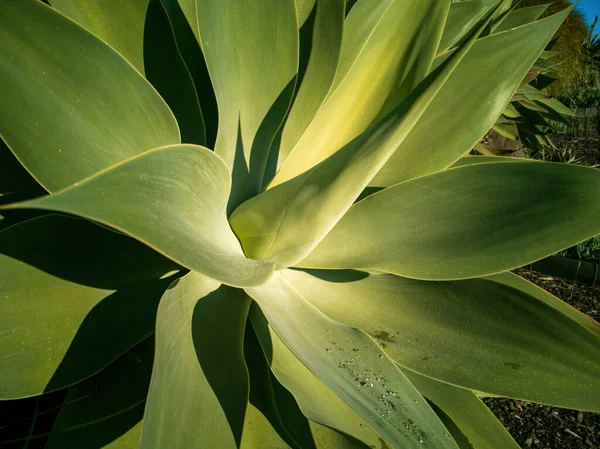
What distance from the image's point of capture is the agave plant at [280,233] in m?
0.62

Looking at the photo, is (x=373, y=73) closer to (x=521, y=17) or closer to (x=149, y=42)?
(x=149, y=42)

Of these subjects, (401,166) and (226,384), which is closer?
(226,384)

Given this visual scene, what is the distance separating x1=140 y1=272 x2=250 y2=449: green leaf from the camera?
1.92 feet

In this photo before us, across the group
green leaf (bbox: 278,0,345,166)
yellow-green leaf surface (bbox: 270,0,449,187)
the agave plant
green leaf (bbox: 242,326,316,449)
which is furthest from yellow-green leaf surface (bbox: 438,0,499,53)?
green leaf (bbox: 242,326,316,449)

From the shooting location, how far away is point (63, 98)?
629mm

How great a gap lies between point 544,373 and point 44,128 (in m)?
0.70

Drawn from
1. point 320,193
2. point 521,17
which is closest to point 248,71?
point 320,193

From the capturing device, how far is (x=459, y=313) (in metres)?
0.80

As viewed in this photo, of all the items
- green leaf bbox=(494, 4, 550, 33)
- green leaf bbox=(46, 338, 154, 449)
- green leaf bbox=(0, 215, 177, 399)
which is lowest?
green leaf bbox=(46, 338, 154, 449)

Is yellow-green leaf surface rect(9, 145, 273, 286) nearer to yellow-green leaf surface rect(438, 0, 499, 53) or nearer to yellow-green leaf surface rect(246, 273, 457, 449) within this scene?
yellow-green leaf surface rect(246, 273, 457, 449)

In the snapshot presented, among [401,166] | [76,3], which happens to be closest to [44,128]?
[76,3]

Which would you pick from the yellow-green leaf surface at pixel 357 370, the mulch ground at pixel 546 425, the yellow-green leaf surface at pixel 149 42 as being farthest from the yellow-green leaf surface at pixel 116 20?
the mulch ground at pixel 546 425

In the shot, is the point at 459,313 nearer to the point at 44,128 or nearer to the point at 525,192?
the point at 525,192

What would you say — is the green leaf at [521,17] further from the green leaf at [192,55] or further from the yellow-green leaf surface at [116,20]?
the yellow-green leaf surface at [116,20]
